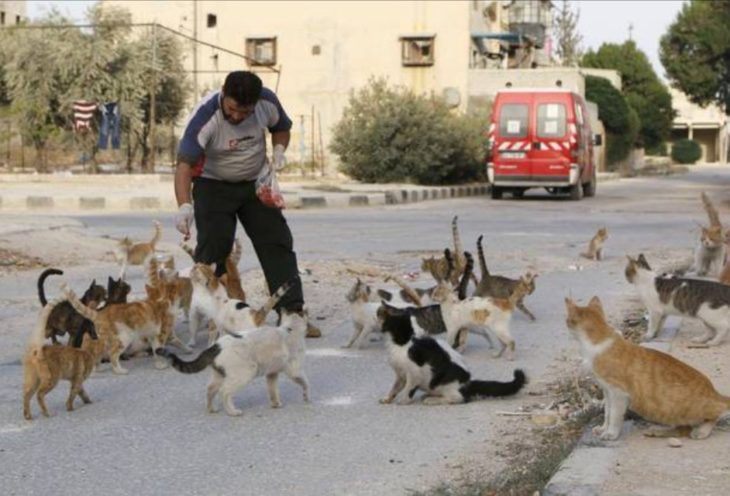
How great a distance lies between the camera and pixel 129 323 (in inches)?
279

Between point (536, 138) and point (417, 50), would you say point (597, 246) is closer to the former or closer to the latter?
point (536, 138)

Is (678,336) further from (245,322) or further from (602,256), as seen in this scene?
(602,256)

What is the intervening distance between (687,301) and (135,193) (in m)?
18.7

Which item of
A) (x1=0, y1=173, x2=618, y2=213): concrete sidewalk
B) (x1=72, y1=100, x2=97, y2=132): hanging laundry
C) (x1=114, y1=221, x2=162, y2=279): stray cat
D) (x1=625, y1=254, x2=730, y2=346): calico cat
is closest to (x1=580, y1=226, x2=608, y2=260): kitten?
(x1=114, y1=221, x2=162, y2=279): stray cat

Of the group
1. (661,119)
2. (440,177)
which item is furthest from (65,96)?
(661,119)

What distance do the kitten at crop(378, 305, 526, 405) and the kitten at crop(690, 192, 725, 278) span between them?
5.39 meters

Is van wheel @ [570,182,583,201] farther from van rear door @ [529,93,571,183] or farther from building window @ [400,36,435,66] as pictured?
building window @ [400,36,435,66]

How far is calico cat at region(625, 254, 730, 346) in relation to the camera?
7.77 metres

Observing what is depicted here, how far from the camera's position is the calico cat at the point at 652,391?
5.23 m

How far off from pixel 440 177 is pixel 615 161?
83.6 ft

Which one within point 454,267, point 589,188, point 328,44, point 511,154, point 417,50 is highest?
point 328,44

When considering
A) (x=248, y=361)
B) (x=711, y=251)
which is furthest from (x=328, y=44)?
(x=248, y=361)

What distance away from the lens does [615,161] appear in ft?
181

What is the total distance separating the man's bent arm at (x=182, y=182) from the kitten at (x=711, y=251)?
19.5 ft
